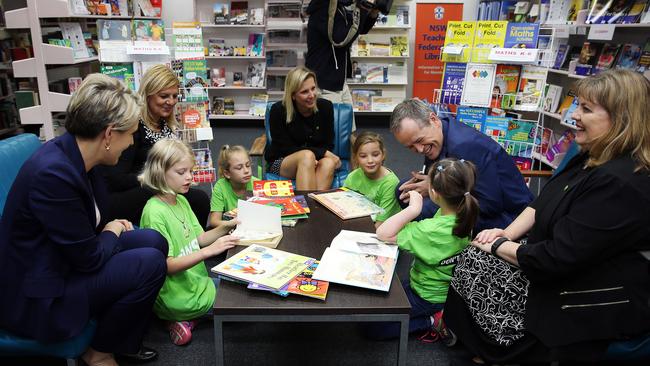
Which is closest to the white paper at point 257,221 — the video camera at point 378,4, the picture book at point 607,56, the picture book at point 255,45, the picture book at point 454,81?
Answer: the picture book at point 454,81

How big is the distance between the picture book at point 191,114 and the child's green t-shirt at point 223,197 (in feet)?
3.19

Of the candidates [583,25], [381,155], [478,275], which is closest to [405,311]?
[478,275]

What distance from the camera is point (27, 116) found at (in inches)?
134

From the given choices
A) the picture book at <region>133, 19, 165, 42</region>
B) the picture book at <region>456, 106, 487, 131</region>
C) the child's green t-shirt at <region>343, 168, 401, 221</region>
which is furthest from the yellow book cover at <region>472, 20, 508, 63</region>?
the picture book at <region>133, 19, 165, 42</region>

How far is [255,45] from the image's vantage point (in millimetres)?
6578

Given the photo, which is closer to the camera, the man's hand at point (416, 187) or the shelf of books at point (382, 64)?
the man's hand at point (416, 187)

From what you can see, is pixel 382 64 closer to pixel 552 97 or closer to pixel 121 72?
pixel 552 97

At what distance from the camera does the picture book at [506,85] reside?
3973 mm

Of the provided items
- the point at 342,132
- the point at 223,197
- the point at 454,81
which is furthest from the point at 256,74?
the point at 223,197

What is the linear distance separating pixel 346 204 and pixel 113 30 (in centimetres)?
253

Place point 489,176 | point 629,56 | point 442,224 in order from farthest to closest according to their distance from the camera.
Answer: point 629,56
point 489,176
point 442,224

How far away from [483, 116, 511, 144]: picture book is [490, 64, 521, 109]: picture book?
0.43ft

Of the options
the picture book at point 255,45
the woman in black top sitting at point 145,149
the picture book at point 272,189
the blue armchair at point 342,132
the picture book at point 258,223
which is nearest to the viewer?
the picture book at point 258,223

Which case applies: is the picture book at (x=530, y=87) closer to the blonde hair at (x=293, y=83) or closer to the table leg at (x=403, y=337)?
the blonde hair at (x=293, y=83)
